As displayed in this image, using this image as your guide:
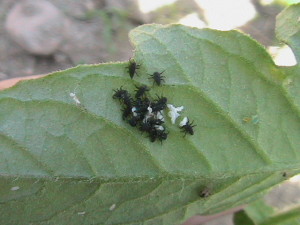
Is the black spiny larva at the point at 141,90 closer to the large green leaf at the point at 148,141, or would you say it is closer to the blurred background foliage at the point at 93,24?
the large green leaf at the point at 148,141

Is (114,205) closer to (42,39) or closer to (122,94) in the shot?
(122,94)

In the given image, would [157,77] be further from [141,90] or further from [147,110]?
[147,110]

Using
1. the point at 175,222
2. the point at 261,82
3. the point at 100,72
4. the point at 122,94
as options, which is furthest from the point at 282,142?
the point at 100,72

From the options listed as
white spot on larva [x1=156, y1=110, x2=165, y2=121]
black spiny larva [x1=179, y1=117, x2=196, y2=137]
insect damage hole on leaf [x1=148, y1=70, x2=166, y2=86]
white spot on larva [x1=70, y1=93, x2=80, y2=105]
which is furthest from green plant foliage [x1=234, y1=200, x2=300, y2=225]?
white spot on larva [x1=70, y1=93, x2=80, y2=105]

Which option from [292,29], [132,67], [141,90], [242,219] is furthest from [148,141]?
[242,219]

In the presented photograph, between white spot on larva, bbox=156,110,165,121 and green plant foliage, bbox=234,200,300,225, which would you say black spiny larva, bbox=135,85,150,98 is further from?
green plant foliage, bbox=234,200,300,225
